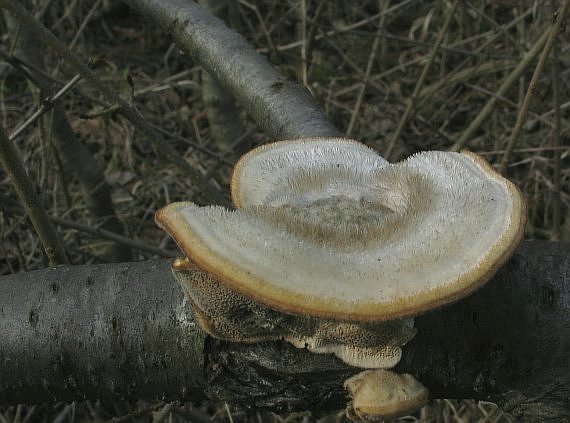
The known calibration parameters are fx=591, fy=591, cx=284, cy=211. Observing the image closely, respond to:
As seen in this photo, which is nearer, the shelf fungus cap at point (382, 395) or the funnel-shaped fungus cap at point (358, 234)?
the funnel-shaped fungus cap at point (358, 234)

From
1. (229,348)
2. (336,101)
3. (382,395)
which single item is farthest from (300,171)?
(336,101)

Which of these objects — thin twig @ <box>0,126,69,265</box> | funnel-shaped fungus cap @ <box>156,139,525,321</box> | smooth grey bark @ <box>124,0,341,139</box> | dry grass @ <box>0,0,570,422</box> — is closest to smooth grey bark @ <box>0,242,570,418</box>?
funnel-shaped fungus cap @ <box>156,139,525,321</box>

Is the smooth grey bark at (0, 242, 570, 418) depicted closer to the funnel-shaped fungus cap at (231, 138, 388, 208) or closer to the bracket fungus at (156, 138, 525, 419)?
the bracket fungus at (156, 138, 525, 419)

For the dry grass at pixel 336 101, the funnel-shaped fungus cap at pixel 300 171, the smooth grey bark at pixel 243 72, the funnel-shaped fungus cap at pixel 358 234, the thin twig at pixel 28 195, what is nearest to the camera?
the funnel-shaped fungus cap at pixel 358 234

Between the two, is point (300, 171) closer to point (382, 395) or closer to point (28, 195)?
point (382, 395)

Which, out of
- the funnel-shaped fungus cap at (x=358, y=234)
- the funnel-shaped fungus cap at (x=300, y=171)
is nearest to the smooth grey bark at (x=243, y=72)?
the funnel-shaped fungus cap at (x=300, y=171)

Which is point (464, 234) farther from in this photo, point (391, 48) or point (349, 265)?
point (391, 48)

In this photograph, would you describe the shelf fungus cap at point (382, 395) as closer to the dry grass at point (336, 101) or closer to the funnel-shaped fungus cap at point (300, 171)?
the funnel-shaped fungus cap at point (300, 171)
